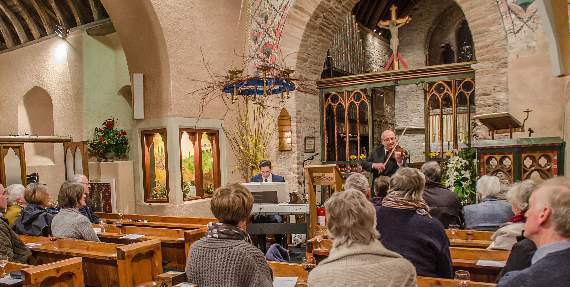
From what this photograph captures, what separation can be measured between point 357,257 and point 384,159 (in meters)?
4.81

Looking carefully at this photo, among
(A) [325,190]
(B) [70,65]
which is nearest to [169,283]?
(A) [325,190]

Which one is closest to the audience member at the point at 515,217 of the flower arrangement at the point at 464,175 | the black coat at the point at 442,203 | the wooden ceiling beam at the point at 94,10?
the black coat at the point at 442,203

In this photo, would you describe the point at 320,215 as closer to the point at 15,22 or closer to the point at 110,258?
the point at 110,258

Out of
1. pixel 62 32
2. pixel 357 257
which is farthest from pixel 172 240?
pixel 62 32

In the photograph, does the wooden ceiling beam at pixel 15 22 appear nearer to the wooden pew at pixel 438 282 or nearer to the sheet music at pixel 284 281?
the sheet music at pixel 284 281

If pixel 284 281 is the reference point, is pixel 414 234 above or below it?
above

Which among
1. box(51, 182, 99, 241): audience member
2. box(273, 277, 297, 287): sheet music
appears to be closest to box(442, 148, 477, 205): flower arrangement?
box(273, 277, 297, 287): sheet music

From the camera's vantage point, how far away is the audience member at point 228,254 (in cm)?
266

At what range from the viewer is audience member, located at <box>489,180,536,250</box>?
10.6 feet

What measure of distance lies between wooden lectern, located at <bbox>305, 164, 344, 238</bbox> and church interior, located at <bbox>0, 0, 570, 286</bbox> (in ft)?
0.07

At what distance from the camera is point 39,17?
1181 centimetres

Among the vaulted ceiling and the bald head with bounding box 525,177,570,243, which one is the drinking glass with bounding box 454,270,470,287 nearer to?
the bald head with bounding box 525,177,570,243

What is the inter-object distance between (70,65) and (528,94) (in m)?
9.28

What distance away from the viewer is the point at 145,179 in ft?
31.2
